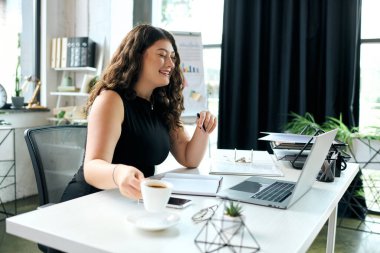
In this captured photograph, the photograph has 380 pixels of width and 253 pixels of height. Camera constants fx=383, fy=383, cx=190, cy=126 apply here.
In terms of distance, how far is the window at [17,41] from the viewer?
3.44 m

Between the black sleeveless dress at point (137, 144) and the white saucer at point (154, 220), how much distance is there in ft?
1.82

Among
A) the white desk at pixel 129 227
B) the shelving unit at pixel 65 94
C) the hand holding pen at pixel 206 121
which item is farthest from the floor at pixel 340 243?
the white desk at pixel 129 227

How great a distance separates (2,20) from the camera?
3418mm

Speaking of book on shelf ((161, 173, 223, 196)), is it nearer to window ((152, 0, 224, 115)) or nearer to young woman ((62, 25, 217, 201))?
young woman ((62, 25, 217, 201))

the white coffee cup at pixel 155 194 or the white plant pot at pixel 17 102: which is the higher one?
the white plant pot at pixel 17 102

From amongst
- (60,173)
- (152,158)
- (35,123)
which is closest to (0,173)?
(35,123)

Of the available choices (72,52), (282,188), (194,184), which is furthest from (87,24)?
(282,188)

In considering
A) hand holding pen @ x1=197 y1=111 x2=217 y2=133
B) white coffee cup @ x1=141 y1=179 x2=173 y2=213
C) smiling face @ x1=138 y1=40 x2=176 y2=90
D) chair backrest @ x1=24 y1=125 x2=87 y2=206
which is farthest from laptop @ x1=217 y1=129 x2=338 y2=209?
chair backrest @ x1=24 y1=125 x2=87 y2=206

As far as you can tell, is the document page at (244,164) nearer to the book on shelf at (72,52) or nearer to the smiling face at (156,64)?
the smiling face at (156,64)

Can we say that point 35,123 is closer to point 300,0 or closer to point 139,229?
point 300,0

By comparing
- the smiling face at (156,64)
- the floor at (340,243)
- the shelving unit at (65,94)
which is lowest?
the floor at (340,243)

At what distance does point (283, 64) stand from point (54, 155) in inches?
95.0

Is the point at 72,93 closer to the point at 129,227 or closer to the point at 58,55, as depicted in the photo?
the point at 58,55

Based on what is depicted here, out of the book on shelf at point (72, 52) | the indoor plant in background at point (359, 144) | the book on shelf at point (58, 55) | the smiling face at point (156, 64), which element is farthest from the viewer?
the book on shelf at point (58, 55)
